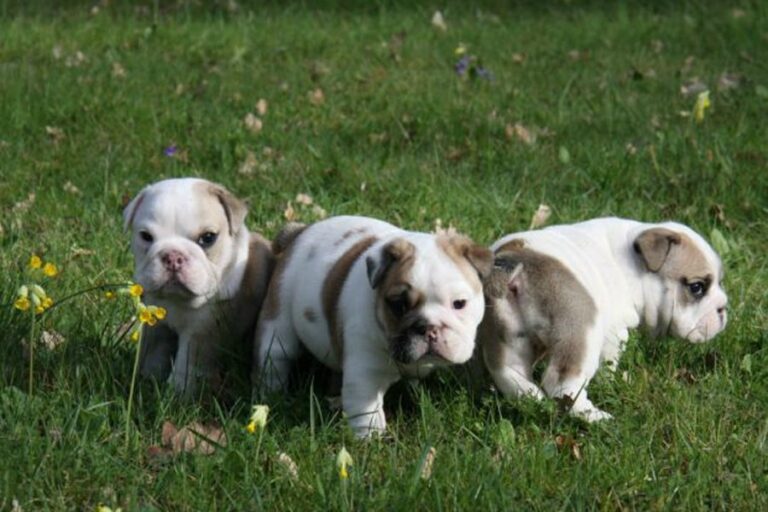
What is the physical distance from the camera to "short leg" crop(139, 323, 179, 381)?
4.97 m

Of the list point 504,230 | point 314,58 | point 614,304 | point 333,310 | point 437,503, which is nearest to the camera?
point 437,503

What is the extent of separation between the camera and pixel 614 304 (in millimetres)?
4832

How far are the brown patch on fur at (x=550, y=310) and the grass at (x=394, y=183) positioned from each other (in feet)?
0.65

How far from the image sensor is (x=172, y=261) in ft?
15.0

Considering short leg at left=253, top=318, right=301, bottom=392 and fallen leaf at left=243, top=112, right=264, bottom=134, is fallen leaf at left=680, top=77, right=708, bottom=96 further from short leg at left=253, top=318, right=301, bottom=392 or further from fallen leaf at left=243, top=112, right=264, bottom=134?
short leg at left=253, top=318, right=301, bottom=392

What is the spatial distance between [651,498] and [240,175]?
3596 millimetres

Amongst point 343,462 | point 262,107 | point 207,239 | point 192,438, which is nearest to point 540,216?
point 207,239

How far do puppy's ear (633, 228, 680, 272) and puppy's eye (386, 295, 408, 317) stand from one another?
1151 mm

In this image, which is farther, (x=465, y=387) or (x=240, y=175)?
(x=240, y=175)

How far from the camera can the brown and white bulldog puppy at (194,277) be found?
463cm

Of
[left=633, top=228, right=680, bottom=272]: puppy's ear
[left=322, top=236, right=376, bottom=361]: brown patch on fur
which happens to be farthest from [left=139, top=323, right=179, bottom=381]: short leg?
[left=633, top=228, right=680, bottom=272]: puppy's ear

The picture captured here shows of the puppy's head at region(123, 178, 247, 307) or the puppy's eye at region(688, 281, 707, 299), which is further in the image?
the puppy's eye at region(688, 281, 707, 299)

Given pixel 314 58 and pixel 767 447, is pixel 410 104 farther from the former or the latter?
pixel 767 447

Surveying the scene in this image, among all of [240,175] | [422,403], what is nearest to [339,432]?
[422,403]
